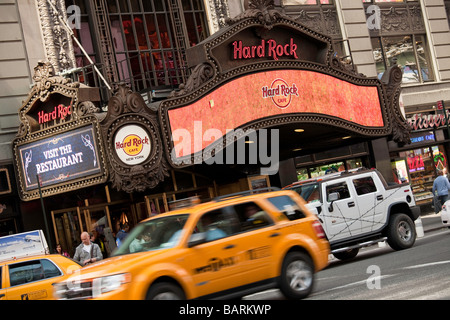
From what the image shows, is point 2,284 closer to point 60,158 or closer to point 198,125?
point 60,158

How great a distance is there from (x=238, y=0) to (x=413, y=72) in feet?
30.9

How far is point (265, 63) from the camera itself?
22.0m

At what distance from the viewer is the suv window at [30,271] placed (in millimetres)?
13312

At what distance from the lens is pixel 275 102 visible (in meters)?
21.9

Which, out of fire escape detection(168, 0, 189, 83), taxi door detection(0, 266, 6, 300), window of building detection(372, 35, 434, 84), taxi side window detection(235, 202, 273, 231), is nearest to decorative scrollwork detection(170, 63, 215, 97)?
fire escape detection(168, 0, 189, 83)

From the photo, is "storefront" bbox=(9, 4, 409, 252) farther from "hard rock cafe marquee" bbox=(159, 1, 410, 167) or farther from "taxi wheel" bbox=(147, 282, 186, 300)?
"taxi wheel" bbox=(147, 282, 186, 300)

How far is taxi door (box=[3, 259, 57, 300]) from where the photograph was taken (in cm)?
1305

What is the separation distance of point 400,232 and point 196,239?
9.06 m

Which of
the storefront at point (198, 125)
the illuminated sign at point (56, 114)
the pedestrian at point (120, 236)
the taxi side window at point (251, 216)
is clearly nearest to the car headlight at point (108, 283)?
the taxi side window at point (251, 216)

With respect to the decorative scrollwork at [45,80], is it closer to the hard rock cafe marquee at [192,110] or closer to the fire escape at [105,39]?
the hard rock cafe marquee at [192,110]

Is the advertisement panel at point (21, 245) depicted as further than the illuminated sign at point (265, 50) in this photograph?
No

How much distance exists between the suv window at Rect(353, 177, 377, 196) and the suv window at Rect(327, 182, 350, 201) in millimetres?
295

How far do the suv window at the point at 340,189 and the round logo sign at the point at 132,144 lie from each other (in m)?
5.26
